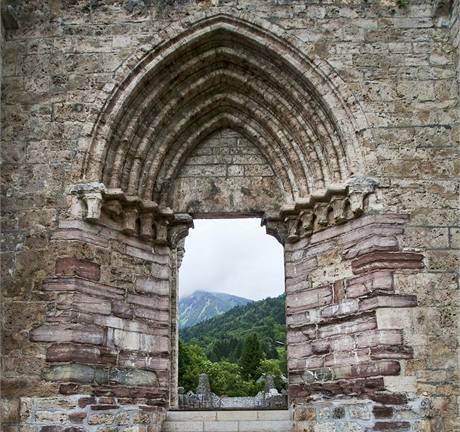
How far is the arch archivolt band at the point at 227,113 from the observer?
22.5 feet

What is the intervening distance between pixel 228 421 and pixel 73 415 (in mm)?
1642

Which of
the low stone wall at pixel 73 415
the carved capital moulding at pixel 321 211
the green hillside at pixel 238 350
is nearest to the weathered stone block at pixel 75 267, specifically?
the low stone wall at pixel 73 415

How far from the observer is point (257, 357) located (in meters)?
29.0

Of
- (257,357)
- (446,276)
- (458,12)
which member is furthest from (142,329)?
(257,357)

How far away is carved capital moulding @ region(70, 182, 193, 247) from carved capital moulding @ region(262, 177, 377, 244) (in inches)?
39.2

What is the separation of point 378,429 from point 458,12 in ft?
13.1

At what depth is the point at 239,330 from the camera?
137 feet

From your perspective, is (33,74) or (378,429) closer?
(378,429)

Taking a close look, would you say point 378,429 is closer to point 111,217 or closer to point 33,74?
point 111,217

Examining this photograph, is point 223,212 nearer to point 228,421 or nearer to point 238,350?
point 228,421

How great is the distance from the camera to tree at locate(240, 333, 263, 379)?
2866 cm

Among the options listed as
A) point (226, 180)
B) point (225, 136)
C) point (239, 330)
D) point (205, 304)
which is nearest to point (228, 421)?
point (226, 180)

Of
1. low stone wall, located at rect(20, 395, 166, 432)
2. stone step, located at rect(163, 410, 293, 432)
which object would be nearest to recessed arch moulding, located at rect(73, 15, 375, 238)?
low stone wall, located at rect(20, 395, 166, 432)

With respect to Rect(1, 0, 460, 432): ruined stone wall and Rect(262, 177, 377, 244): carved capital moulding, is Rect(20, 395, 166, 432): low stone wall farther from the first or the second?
Rect(262, 177, 377, 244): carved capital moulding
